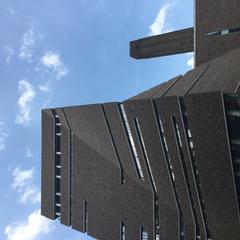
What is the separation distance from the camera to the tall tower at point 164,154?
3847cm

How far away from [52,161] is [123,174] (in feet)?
56.2

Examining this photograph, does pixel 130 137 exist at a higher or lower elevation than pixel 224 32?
lower

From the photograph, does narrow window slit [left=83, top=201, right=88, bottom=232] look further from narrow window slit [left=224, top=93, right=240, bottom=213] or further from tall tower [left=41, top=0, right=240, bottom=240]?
narrow window slit [left=224, top=93, right=240, bottom=213]

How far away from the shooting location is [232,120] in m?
36.2

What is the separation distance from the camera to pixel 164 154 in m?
46.2

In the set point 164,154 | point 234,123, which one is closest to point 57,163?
point 164,154

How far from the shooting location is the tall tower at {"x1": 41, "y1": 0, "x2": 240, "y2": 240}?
1515 inches

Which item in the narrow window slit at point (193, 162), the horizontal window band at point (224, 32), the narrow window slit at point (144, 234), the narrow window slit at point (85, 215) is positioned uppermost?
the horizontal window band at point (224, 32)

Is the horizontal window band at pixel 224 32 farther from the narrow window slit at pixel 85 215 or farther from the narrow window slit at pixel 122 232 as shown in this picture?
the narrow window slit at pixel 85 215

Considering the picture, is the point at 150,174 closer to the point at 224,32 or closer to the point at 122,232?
the point at 122,232

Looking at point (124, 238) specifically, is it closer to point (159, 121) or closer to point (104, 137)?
point (104, 137)

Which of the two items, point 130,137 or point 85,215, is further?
point 85,215

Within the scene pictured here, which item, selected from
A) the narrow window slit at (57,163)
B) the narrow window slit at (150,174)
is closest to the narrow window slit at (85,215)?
the narrow window slit at (57,163)

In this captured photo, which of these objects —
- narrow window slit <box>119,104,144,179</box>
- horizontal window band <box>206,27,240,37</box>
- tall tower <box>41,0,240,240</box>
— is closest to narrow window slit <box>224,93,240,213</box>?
tall tower <box>41,0,240,240</box>
